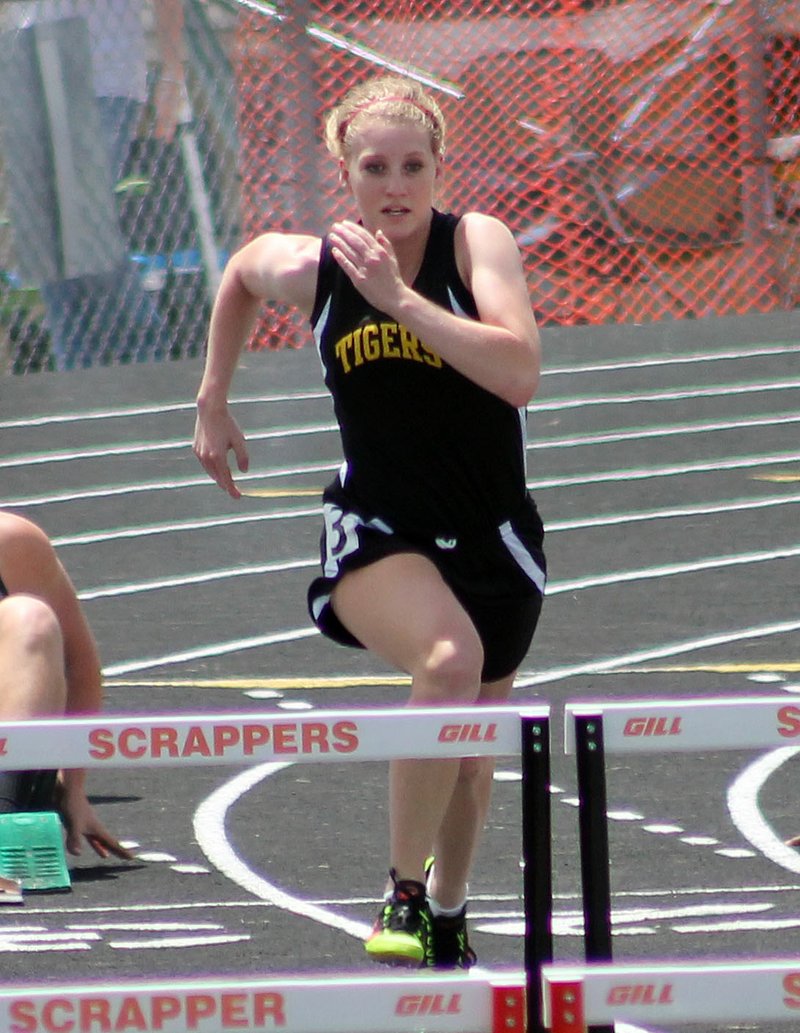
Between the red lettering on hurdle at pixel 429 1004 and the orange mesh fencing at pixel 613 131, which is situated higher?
the orange mesh fencing at pixel 613 131

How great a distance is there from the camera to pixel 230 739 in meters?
3.38

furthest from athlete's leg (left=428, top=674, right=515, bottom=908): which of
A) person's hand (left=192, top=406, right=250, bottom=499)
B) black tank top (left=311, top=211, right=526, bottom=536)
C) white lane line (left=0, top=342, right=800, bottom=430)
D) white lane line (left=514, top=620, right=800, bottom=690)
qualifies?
white lane line (left=0, top=342, right=800, bottom=430)

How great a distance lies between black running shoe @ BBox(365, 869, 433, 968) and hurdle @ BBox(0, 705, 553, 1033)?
0.59 metres

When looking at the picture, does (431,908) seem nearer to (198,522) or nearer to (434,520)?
(434,520)

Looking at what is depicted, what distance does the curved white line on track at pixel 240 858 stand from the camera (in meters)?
4.83

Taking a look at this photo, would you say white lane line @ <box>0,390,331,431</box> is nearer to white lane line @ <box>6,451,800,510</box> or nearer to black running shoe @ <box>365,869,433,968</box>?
white lane line @ <box>6,451,800,510</box>

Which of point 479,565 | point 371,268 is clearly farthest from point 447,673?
point 371,268

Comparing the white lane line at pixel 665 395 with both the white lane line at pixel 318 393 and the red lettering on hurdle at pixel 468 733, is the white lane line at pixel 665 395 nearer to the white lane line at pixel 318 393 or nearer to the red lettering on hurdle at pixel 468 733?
the white lane line at pixel 318 393

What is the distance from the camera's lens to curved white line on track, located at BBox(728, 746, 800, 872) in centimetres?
530

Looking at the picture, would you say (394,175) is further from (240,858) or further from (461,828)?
(240,858)

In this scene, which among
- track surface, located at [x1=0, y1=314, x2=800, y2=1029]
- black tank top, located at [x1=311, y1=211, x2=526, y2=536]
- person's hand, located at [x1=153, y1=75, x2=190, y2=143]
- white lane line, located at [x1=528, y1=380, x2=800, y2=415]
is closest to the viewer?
black tank top, located at [x1=311, y1=211, x2=526, y2=536]

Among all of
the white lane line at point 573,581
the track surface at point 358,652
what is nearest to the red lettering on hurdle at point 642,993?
the track surface at point 358,652

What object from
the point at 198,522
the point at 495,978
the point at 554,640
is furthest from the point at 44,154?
the point at 495,978

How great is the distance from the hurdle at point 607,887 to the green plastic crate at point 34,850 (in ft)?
5.53
